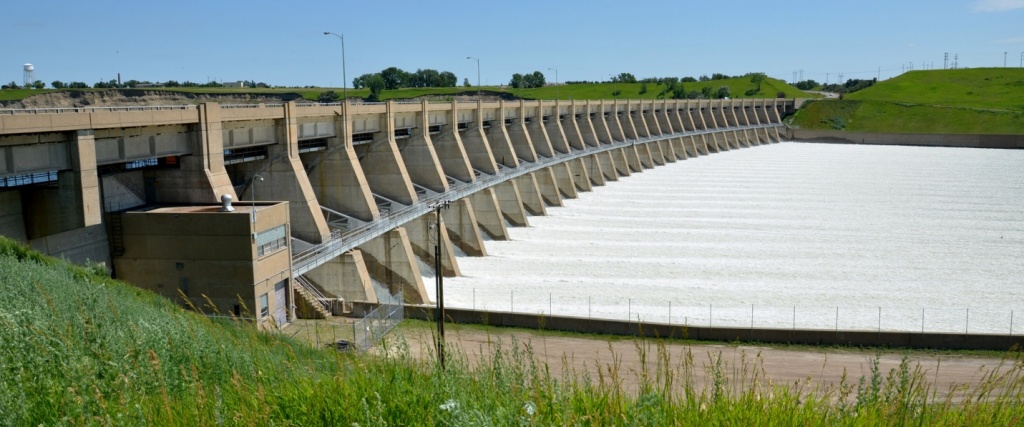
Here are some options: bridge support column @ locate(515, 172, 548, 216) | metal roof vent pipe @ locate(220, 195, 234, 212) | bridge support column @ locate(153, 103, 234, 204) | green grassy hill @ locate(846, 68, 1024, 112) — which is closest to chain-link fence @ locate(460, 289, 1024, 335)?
bridge support column @ locate(153, 103, 234, 204)

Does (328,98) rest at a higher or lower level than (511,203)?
higher

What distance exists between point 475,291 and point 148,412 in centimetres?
2554

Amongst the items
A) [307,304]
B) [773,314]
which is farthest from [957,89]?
[307,304]

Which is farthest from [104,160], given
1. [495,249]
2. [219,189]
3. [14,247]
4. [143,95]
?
[143,95]

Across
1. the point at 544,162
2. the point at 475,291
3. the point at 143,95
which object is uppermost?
the point at 143,95

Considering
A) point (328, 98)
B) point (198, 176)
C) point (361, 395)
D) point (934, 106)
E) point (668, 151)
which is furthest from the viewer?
point (934, 106)

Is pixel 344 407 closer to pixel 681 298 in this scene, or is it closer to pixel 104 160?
pixel 104 160

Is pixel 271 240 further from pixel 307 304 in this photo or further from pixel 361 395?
pixel 361 395

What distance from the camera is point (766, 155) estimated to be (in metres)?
86.9

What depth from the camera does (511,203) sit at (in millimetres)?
46094

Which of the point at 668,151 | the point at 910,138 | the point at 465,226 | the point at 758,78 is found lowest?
the point at 465,226

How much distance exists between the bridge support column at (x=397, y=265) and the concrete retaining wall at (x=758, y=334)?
17.4 feet

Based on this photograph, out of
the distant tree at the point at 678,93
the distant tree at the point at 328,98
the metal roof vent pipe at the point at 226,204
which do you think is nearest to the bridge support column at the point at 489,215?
the distant tree at the point at 328,98

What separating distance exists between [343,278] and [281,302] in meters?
5.09
